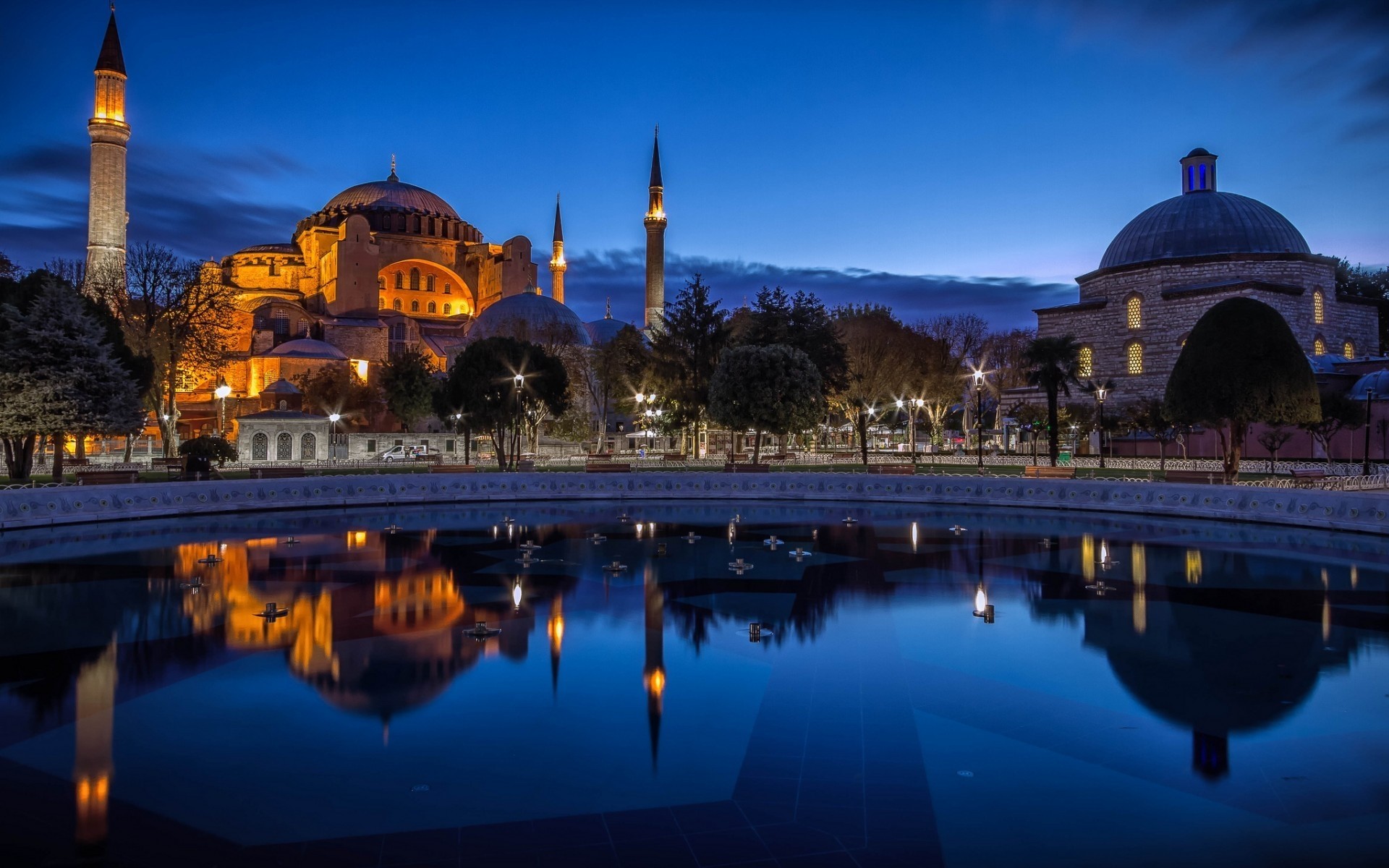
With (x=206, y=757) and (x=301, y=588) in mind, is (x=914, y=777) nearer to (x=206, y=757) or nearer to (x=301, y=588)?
(x=206, y=757)

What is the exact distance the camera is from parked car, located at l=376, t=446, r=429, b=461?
37.8m

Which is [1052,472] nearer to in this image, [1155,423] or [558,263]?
[1155,423]

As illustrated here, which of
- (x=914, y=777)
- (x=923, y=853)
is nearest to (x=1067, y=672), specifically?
(x=914, y=777)

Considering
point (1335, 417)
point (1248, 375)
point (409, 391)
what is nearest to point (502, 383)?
point (409, 391)

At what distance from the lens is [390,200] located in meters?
74.4

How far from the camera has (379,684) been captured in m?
6.88

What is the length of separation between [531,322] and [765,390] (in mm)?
32741

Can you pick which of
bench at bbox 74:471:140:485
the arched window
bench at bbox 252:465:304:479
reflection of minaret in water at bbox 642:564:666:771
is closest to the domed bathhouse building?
the arched window

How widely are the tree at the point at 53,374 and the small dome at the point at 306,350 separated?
32.9 metres

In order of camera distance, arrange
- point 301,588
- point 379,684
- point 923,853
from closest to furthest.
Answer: point 923,853, point 379,684, point 301,588

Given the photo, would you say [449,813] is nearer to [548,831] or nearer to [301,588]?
[548,831]

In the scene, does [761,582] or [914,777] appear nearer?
[914,777]

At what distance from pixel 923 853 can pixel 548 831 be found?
1784mm

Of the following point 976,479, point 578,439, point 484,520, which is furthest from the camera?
point 578,439
